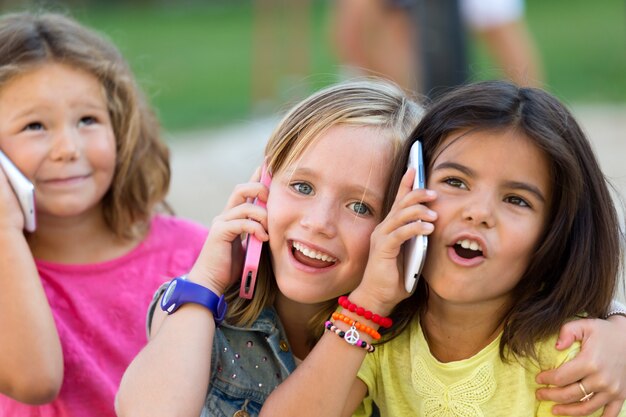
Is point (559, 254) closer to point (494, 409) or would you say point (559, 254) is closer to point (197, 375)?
point (494, 409)

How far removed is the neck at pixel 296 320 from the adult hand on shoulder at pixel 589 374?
65 cm

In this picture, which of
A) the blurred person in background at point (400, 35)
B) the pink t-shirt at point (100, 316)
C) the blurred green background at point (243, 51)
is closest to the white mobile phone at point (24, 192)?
the pink t-shirt at point (100, 316)

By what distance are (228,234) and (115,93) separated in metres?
0.88

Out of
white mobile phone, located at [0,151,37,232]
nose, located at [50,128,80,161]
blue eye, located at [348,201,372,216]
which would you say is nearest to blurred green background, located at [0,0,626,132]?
nose, located at [50,128,80,161]

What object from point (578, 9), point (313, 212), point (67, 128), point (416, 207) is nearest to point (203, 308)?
point (313, 212)

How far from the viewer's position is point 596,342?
252cm

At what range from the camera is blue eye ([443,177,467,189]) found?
8.19ft

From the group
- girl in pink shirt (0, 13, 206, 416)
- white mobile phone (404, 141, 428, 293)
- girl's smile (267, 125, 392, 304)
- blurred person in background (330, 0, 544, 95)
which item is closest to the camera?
white mobile phone (404, 141, 428, 293)

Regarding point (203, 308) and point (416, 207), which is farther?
point (203, 308)

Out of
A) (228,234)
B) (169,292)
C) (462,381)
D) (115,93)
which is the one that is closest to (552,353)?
(462,381)

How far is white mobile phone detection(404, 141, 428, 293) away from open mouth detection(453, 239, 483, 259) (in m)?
0.09

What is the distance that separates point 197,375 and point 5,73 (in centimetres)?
116

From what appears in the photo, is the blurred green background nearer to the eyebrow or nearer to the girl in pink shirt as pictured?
the girl in pink shirt

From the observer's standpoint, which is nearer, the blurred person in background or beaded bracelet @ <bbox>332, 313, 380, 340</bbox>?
beaded bracelet @ <bbox>332, 313, 380, 340</bbox>
